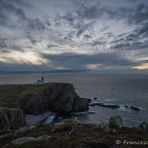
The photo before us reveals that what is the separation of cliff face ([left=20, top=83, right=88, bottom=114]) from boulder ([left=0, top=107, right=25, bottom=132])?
28.0 metres

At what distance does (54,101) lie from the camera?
96188 mm

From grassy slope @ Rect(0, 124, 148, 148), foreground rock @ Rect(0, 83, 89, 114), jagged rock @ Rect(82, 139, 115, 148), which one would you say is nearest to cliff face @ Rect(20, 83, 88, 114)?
foreground rock @ Rect(0, 83, 89, 114)

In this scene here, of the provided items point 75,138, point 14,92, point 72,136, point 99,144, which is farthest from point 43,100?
point 99,144

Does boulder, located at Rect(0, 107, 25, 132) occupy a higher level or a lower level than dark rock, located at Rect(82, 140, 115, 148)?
lower

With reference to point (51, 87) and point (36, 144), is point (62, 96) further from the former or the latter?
point (36, 144)

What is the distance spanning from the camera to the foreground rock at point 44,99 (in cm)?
8219

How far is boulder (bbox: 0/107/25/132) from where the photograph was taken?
148 feet

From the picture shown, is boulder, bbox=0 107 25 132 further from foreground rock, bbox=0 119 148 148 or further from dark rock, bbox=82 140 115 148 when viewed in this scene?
dark rock, bbox=82 140 115 148

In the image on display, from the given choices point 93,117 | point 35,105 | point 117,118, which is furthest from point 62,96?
point 117,118

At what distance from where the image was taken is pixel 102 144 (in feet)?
42.0

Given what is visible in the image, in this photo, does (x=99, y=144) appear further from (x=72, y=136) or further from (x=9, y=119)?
(x=9, y=119)

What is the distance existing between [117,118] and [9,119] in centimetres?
3797

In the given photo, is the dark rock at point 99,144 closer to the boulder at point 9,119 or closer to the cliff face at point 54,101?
the boulder at point 9,119

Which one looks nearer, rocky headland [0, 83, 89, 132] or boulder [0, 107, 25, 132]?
boulder [0, 107, 25, 132]
